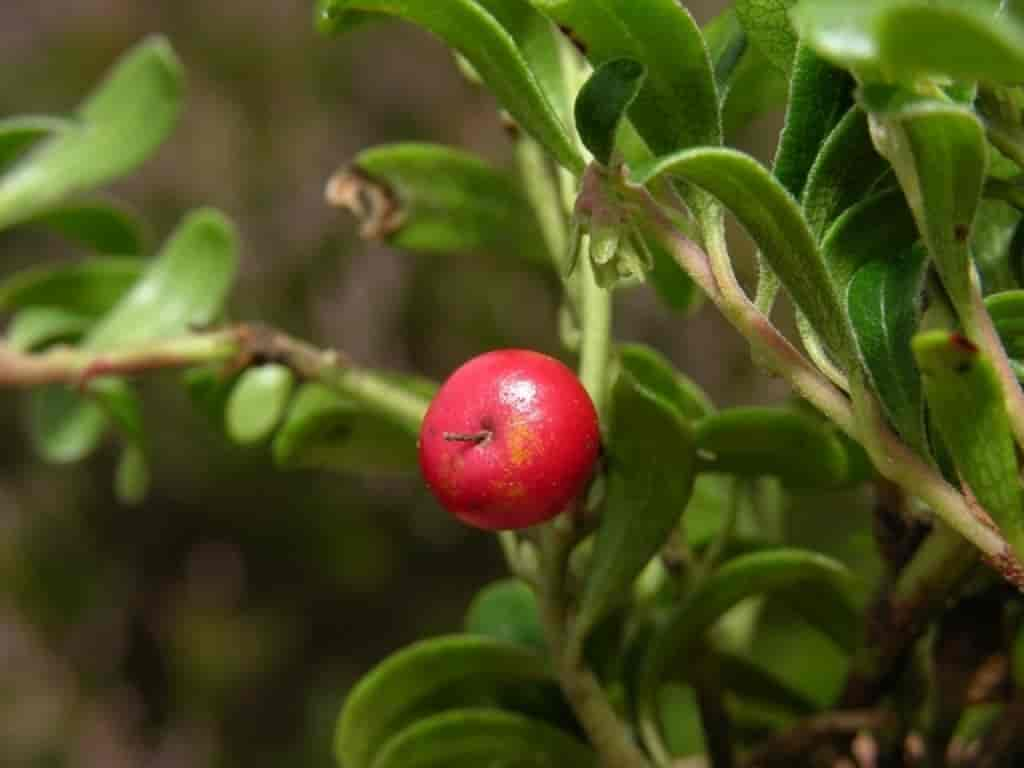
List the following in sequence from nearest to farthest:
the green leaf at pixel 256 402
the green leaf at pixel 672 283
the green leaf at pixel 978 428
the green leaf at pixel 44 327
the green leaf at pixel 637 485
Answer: the green leaf at pixel 978 428, the green leaf at pixel 637 485, the green leaf at pixel 672 283, the green leaf at pixel 256 402, the green leaf at pixel 44 327

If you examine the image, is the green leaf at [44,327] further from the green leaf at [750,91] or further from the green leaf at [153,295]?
the green leaf at [750,91]

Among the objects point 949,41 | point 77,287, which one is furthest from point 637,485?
point 77,287

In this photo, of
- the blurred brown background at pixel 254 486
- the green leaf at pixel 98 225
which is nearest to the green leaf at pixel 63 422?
the green leaf at pixel 98 225

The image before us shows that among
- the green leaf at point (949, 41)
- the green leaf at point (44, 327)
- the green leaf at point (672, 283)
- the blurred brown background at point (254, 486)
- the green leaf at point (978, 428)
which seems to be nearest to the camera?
the green leaf at point (949, 41)

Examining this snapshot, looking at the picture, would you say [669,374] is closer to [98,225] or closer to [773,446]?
[773,446]

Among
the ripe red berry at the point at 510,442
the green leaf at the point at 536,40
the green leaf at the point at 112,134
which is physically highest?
the green leaf at the point at 536,40
